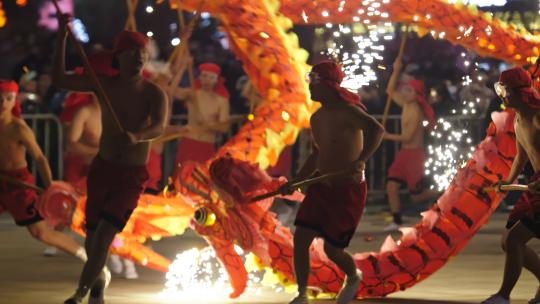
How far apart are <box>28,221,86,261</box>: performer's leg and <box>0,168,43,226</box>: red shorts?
5 centimetres

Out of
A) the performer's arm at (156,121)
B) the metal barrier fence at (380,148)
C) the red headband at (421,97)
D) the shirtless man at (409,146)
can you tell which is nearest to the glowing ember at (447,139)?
→ the metal barrier fence at (380,148)

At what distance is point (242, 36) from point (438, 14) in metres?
1.30

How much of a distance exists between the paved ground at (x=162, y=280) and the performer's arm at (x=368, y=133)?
1.26 m

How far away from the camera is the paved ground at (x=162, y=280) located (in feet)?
32.1

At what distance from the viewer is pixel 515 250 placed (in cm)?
895

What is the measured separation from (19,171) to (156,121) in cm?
285

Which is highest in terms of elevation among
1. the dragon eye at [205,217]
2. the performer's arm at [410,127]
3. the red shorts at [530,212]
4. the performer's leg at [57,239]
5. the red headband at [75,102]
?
the red shorts at [530,212]

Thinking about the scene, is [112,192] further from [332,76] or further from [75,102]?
[75,102]

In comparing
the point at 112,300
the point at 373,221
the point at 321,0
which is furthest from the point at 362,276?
the point at 373,221

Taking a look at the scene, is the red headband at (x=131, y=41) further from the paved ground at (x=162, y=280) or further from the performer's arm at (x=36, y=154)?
the performer's arm at (x=36, y=154)

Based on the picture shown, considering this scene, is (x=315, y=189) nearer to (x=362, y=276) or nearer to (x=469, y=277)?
(x=362, y=276)

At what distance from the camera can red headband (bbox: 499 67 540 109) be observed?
8.96 metres

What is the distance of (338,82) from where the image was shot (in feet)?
29.1

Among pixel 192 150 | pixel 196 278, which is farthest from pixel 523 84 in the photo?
pixel 192 150
